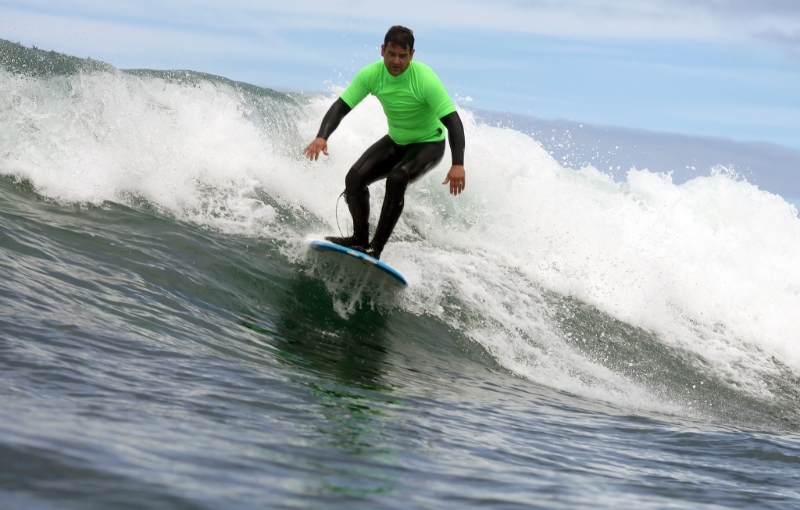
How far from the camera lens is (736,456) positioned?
603 centimetres

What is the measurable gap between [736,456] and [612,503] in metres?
2.47

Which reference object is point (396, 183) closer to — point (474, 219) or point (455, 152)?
point (455, 152)

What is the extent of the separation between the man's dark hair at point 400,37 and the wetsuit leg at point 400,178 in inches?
36.5

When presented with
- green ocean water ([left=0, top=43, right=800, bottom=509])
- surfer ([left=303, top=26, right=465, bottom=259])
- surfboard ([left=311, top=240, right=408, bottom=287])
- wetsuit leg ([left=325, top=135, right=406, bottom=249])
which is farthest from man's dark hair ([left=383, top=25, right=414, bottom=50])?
green ocean water ([left=0, top=43, right=800, bottom=509])

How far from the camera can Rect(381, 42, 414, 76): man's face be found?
22.7 feet

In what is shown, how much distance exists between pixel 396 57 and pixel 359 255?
165cm

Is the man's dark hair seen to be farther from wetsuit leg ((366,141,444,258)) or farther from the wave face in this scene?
the wave face

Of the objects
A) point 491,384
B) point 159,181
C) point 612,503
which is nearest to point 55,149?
point 159,181

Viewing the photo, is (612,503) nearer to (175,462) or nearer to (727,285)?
(175,462)

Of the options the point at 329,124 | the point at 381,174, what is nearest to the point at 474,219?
the point at 381,174

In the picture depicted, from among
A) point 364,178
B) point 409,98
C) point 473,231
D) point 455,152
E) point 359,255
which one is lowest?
point 359,255

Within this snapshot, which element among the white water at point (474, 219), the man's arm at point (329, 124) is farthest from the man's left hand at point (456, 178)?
the white water at point (474, 219)

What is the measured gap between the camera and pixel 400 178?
7.23m

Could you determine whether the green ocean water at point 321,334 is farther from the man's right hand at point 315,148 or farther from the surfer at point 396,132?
the man's right hand at point 315,148
